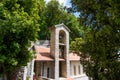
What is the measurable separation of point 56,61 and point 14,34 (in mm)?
11801

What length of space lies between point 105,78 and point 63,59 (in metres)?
18.7

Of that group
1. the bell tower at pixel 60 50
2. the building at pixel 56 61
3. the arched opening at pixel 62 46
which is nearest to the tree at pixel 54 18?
the arched opening at pixel 62 46

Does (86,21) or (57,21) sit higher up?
(57,21)

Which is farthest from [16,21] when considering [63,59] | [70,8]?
[63,59]

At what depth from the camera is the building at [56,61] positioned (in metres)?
24.5

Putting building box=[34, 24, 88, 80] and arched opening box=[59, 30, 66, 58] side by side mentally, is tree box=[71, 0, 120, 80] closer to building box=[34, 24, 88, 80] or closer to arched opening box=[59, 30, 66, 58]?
building box=[34, 24, 88, 80]

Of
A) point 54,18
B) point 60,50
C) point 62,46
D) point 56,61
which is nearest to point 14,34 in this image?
point 56,61

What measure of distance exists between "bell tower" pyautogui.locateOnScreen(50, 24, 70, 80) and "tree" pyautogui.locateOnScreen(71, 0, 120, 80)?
15.8 m

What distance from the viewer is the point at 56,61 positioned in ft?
82.3

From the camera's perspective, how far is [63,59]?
2697 cm

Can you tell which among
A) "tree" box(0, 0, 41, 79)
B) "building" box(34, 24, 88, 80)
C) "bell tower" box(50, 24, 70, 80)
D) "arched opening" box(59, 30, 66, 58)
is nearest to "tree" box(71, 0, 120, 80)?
"tree" box(0, 0, 41, 79)

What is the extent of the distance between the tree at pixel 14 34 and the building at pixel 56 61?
754 centimetres

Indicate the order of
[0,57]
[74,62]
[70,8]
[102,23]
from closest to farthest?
[102,23] < [70,8] < [0,57] < [74,62]

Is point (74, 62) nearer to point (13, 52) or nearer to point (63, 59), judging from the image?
point (63, 59)
